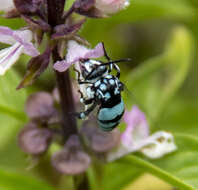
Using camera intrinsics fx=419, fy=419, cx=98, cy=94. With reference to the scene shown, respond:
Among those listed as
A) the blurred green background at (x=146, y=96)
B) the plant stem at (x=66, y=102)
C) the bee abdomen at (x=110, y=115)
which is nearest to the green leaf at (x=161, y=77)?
the blurred green background at (x=146, y=96)

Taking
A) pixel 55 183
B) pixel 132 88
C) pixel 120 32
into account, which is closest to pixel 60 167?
pixel 132 88

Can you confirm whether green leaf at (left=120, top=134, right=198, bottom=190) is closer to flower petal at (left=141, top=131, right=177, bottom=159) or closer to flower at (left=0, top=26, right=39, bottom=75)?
flower petal at (left=141, top=131, right=177, bottom=159)

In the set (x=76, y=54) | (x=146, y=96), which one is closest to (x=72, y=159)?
(x=76, y=54)

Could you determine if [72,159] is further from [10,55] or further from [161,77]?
[161,77]

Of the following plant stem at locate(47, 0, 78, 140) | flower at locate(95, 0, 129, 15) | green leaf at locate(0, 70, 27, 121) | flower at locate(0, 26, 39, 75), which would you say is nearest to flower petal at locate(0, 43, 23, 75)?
flower at locate(0, 26, 39, 75)

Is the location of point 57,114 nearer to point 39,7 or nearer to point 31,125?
point 31,125

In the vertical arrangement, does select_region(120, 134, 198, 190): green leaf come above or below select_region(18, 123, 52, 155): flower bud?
below
